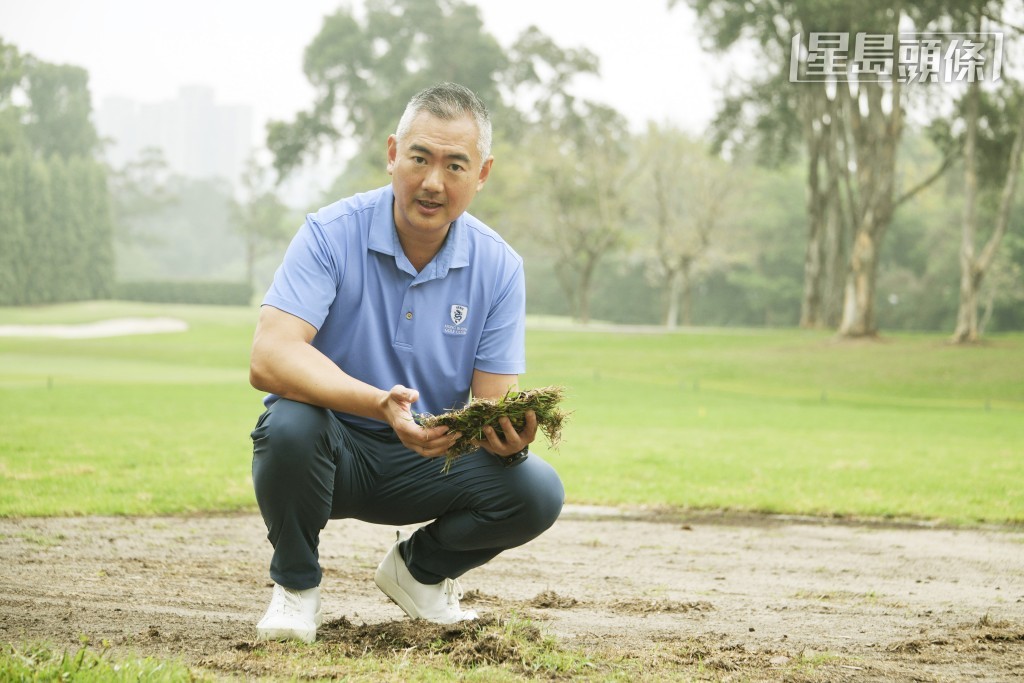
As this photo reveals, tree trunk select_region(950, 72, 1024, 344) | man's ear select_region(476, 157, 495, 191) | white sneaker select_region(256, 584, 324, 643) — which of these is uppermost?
tree trunk select_region(950, 72, 1024, 344)

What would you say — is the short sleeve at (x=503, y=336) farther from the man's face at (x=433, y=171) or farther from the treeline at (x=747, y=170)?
the treeline at (x=747, y=170)

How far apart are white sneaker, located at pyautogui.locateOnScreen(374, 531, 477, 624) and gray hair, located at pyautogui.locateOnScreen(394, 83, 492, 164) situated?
1.72 metres

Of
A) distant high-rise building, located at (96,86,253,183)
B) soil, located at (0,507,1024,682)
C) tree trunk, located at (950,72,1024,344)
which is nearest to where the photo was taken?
soil, located at (0,507,1024,682)

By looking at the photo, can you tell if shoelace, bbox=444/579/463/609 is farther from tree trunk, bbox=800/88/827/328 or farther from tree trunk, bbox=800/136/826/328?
tree trunk, bbox=800/136/826/328

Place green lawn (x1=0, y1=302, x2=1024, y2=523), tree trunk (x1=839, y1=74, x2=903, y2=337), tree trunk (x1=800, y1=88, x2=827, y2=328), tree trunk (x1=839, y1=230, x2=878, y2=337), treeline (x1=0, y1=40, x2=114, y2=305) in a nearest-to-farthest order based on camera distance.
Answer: green lawn (x1=0, y1=302, x2=1024, y2=523) < treeline (x1=0, y1=40, x2=114, y2=305) < tree trunk (x1=839, y1=74, x2=903, y2=337) < tree trunk (x1=839, y1=230, x2=878, y2=337) < tree trunk (x1=800, y1=88, x2=827, y2=328)

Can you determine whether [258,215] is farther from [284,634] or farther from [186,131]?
[284,634]

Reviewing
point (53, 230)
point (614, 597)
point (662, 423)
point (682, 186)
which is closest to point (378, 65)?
point (682, 186)

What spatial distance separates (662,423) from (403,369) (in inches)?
492

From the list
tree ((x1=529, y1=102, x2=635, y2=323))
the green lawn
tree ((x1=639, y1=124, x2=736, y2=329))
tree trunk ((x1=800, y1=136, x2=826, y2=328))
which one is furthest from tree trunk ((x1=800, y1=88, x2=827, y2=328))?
tree ((x1=529, y1=102, x2=635, y2=323))

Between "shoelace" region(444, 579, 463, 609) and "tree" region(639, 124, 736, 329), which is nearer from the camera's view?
"shoelace" region(444, 579, 463, 609)

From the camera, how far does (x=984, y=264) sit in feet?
87.2

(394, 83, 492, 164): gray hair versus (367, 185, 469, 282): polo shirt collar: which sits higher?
(394, 83, 492, 164): gray hair

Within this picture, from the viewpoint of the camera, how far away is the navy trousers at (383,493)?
3.55 meters

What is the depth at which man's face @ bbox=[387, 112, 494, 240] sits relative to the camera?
379cm
